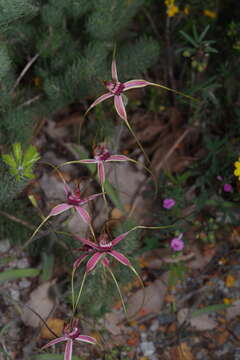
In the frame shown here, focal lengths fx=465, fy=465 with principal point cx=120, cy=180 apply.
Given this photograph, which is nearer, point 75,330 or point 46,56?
point 75,330

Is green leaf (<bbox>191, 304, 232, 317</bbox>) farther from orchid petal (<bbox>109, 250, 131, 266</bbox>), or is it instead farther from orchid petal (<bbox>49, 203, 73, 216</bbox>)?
orchid petal (<bbox>49, 203, 73, 216</bbox>)

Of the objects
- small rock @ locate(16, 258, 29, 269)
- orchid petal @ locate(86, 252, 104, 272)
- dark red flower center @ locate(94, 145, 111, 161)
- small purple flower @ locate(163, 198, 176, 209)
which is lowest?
small rock @ locate(16, 258, 29, 269)

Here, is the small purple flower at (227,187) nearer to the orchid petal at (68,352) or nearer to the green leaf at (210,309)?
the green leaf at (210,309)

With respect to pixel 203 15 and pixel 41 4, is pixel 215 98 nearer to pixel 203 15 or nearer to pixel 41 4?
pixel 203 15

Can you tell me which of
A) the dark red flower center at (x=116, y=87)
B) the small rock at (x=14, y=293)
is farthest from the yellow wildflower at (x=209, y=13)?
the small rock at (x=14, y=293)

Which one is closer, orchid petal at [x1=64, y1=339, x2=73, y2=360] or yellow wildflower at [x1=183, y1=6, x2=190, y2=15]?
orchid petal at [x1=64, y1=339, x2=73, y2=360]

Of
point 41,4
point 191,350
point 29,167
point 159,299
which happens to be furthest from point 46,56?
point 191,350

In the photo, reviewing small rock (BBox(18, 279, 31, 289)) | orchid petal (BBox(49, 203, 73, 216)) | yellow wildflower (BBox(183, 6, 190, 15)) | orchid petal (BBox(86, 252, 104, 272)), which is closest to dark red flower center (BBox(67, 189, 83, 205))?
orchid petal (BBox(49, 203, 73, 216))
